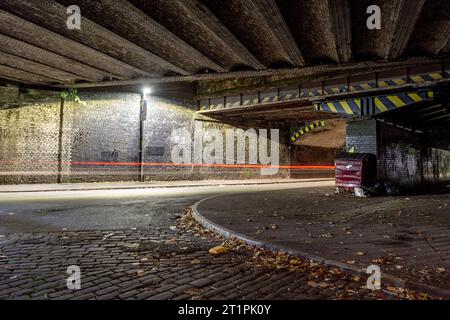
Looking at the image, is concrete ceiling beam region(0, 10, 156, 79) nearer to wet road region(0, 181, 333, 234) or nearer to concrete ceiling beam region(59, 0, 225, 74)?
concrete ceiling beam region(59, 0, 225, 74)

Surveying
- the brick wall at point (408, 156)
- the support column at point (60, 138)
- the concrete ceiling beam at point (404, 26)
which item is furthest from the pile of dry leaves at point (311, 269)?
the support column at point (60, 138)

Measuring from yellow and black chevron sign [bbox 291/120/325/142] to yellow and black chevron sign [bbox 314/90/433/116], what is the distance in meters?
8.62

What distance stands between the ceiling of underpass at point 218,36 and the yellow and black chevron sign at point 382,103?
1.23m

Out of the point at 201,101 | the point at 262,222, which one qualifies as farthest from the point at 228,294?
the point at 201,101

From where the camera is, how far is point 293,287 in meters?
3.30

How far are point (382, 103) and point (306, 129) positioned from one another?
447 inches

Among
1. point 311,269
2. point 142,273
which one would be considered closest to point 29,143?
point 142,273

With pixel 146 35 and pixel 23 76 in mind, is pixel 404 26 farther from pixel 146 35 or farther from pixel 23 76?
pixel 23 76

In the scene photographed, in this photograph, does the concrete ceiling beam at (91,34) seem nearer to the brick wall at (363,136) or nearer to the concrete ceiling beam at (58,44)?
the concrete ceiling beam at (58,44)

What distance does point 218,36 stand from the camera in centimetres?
777

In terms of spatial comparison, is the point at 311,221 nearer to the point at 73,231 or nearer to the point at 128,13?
the point at 73,231

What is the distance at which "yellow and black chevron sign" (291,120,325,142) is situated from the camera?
21.6 m

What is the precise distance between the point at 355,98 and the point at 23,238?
38.7 ft

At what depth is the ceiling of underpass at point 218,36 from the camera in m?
6.55
